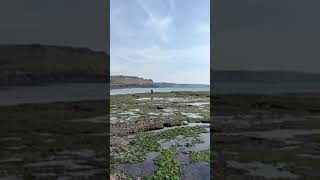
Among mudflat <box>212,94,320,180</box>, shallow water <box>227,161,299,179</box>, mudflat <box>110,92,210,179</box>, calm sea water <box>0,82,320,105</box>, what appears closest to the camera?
shallow water <box>227,161,299,179</box>

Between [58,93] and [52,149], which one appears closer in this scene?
[52,149]

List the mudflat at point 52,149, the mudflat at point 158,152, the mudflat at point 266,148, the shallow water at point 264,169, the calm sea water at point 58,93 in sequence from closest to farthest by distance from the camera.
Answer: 1. the shallow water at point 264,169
2. the mudflat at point 52,149
3. the mudflat at point 158,152
4. the mudflat at point 266,148
5. the calm sea water at point 58,93

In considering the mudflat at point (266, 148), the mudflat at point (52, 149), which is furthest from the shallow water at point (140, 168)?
the mudflat at point (266, 148)

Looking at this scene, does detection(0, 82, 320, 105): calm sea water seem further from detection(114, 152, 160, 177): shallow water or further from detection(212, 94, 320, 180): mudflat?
detection(114, 152, 160, 177): shallow water

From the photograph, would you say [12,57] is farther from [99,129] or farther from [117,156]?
[117,156]

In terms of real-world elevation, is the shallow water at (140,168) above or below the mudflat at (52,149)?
below

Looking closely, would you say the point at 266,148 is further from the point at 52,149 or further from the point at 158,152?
the point at 52,149

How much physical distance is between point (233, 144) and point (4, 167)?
21208 millimetres

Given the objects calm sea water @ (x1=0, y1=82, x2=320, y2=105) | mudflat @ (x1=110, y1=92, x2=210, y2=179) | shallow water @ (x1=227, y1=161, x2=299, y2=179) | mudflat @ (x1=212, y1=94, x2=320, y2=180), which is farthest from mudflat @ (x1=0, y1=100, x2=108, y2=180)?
calm sea water @ (x1=0, y1=82, x2=320, y2=105)

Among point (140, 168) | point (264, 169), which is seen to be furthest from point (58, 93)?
point (264, 169)

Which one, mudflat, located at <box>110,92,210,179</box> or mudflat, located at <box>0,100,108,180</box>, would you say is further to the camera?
mudflat, located at <box>110,92,210,179</box>

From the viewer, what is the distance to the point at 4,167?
2595 cm

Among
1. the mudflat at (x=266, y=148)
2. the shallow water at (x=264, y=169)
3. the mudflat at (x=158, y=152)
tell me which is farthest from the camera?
the mudflat at (x=266, y=148)

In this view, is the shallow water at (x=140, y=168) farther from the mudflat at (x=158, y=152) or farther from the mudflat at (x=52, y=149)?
the mudflat at (x=52, y=149)
